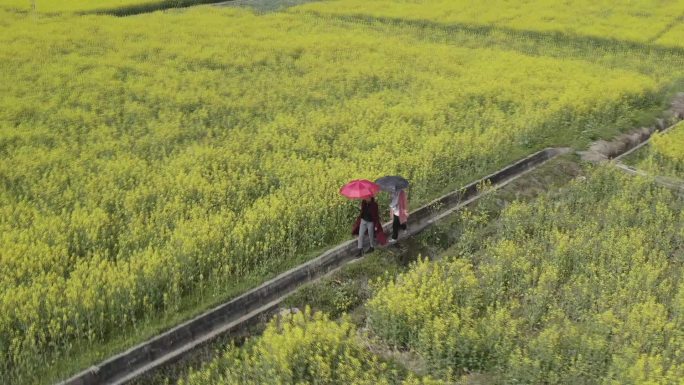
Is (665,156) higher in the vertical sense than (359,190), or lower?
lower

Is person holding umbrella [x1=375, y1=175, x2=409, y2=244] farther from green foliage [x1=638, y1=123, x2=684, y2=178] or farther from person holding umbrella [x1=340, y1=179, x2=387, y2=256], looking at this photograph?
green foliage [x1=638, y1=123, x2=684, y2=178]

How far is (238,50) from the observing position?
887 inches

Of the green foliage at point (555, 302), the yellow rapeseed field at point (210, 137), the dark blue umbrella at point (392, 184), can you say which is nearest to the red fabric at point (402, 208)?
the dark blue umbrella at point (392, 184)

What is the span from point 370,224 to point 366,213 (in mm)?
208

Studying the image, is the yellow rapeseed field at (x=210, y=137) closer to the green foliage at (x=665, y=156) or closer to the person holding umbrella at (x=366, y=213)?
the person holding umbrella at (x=366, y=213)

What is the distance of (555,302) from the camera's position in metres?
8.47

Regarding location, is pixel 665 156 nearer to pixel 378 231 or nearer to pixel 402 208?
pixel 402 208

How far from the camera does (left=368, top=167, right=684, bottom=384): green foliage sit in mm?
7195

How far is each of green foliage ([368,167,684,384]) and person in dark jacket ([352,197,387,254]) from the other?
1.02 metres

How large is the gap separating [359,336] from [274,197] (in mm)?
3705

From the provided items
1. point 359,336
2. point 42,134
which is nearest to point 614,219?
point 359,336

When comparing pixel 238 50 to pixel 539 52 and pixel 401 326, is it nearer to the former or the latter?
pixel 539 52

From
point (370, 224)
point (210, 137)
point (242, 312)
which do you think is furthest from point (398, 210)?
point (210, 137)

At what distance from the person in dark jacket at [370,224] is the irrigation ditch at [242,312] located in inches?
10.2
